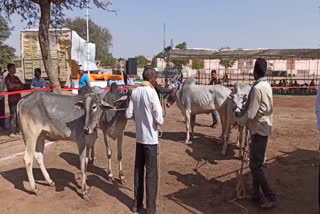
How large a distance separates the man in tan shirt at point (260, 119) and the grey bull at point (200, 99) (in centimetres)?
337

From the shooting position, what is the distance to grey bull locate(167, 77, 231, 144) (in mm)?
7652

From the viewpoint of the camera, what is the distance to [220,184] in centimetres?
524

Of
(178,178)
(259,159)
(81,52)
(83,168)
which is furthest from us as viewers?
(81,52)

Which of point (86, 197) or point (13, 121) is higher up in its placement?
point (13, 121)

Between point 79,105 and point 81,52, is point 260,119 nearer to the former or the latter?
point 79,105

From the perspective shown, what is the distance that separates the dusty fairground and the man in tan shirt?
471 millimetres

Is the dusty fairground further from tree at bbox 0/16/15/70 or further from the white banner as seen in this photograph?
tree at bbox 0/16/15/70

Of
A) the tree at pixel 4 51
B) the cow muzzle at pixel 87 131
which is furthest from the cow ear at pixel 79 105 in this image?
the tree at pixel 4 51

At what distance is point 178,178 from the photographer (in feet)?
18.2

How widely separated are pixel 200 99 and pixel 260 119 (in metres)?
3.74

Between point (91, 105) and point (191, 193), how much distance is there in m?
2.14

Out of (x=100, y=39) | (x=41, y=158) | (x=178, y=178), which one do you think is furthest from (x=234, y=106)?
(x=100, y=39)

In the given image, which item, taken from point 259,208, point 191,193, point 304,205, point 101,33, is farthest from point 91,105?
point 101,33

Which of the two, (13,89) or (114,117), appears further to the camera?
(13,89)
